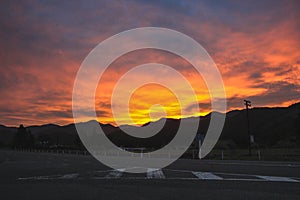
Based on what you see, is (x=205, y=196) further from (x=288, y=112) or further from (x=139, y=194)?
(x=288, y=112)

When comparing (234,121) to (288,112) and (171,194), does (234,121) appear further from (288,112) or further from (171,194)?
(171,194)

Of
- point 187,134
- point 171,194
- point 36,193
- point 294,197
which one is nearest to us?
point 294,197

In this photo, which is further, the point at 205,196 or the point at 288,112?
the point at 288,112

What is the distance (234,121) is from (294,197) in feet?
583

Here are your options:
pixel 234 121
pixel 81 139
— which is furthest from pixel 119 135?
pixel 234 121

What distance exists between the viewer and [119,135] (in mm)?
173500

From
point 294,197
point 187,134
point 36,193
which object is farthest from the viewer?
point 187,134

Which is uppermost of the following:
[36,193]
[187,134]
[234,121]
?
[234,121]

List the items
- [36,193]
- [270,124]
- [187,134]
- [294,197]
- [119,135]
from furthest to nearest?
[119,135]
[270,124]
[187,134]
[36,193]
[294,197]

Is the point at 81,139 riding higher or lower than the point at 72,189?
higher

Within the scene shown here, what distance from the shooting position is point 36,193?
10.4m

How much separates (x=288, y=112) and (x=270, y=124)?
43.5 ft

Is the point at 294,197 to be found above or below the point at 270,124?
below

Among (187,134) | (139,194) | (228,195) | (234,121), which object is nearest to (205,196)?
(228,195)
